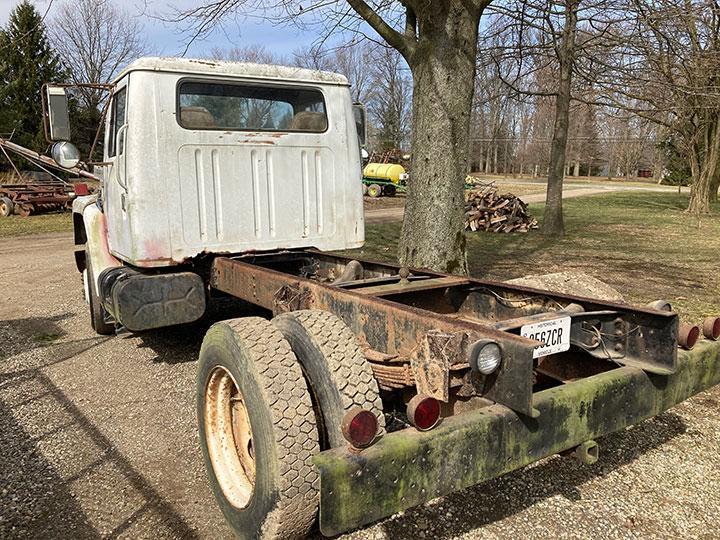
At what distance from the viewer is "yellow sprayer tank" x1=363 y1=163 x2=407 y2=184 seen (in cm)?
3019

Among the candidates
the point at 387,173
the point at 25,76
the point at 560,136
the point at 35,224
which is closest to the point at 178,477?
the point at 560,136

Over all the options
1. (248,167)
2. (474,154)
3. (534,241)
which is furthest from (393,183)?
(474,154)

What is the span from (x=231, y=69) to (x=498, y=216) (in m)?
12.7

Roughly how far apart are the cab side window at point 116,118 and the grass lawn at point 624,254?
5.68m

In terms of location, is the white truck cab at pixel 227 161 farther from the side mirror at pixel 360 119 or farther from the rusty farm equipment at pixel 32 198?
the rusty farm equipment at pixel 32 198

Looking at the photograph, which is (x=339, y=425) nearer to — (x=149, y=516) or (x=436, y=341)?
(x=436, y=341)

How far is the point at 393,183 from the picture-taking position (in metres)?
30.1

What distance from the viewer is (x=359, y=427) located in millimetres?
2045

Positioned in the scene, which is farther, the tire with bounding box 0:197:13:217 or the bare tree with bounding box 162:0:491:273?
the tire with bounding box 0:197:13:217

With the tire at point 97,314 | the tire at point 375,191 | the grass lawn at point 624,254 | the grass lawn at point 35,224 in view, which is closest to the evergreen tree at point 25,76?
the grass lawn at point 35,224

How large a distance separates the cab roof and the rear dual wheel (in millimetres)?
2670

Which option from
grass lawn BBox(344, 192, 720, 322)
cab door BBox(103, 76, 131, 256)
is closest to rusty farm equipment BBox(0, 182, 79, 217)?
grass lawn BBox(344, 192, 720, 322)

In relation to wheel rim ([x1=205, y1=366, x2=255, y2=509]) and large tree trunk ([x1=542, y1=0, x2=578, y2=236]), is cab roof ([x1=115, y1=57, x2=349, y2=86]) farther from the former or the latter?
large tree trunk ([x1=542, y1=0, x2=578, y2=236])

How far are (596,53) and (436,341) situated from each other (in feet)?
39.3
